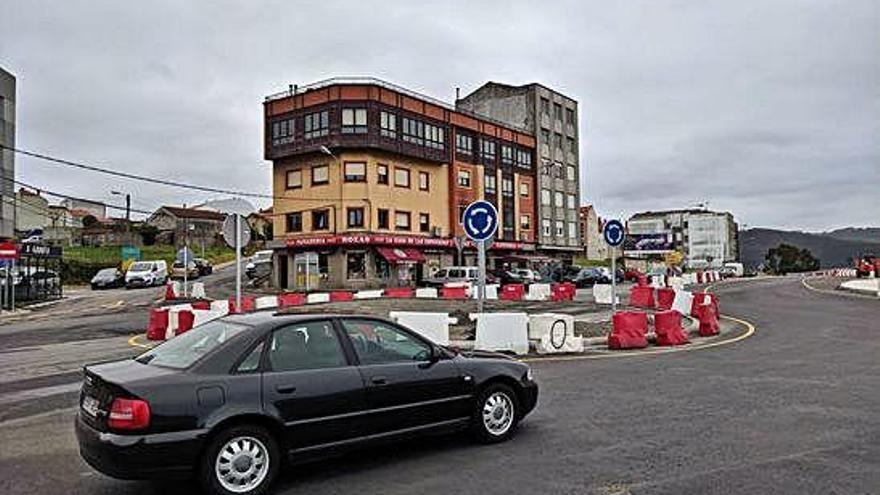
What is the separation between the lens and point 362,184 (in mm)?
49281

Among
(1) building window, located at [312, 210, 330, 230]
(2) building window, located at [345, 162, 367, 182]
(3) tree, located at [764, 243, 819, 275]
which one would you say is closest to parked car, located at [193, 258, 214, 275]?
(1) building window, located at [312, 210, 330, 230]

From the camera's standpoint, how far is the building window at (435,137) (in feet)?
179

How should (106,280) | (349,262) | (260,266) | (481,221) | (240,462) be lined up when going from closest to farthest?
(240,462)
(481,221)
(349,262)
(106,280)
(260,266)

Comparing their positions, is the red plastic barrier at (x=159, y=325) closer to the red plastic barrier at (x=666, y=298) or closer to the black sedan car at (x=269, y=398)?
the black sedan car at (x=269, y=398)

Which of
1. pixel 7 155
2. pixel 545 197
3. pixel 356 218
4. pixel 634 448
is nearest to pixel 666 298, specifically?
pixel 634 448

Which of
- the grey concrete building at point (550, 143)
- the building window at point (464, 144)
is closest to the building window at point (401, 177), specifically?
the building window at point (464, 144)

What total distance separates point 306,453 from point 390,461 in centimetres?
88

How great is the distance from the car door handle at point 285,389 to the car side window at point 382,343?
687 millimetres

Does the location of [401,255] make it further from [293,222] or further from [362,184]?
[293,222]

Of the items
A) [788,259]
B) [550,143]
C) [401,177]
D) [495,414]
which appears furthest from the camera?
[788,259]

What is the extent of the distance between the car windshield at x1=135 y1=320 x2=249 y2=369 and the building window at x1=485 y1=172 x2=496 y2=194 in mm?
56146

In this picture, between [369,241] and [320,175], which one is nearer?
[369,241]

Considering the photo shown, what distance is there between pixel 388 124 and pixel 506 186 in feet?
56.4

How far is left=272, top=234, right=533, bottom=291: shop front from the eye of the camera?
47.6m
